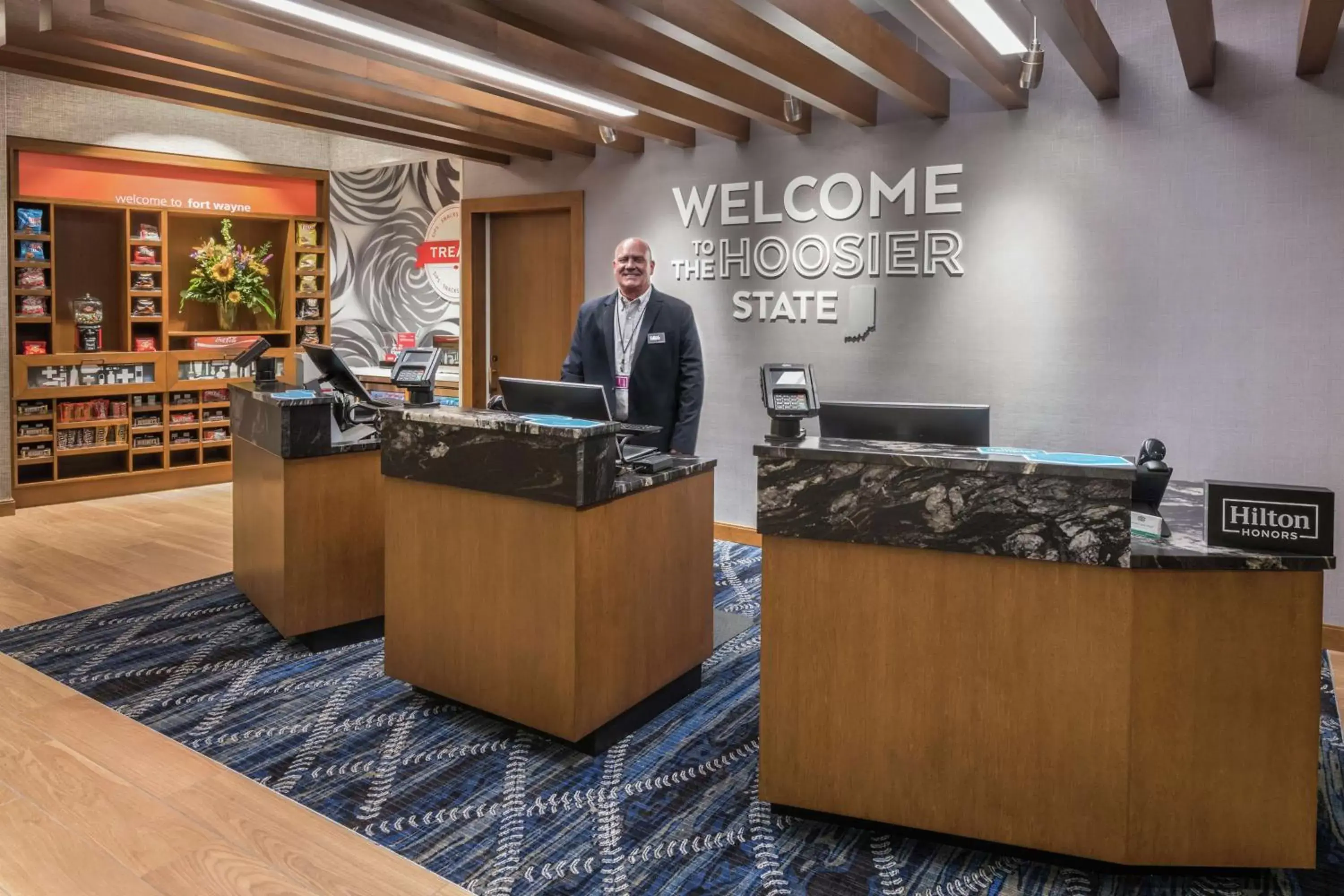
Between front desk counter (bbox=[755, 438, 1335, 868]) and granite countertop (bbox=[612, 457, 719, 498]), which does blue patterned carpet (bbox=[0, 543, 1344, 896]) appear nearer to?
front desk counter (bbox=[755, 438, 1335, 868])

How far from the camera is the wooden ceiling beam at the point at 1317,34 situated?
3.55 meters

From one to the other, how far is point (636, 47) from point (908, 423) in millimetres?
2523

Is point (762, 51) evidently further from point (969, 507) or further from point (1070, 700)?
point (1070, 700)

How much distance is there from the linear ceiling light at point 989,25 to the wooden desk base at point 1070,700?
2.43 metres

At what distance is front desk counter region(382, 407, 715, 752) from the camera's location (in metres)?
3.06

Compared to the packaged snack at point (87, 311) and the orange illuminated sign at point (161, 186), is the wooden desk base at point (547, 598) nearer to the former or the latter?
the packaged snack at point (87, 311)

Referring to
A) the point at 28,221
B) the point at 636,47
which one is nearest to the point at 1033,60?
the point at 636,47

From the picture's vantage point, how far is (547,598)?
3.11 meters

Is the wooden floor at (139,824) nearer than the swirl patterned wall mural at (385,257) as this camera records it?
Yes

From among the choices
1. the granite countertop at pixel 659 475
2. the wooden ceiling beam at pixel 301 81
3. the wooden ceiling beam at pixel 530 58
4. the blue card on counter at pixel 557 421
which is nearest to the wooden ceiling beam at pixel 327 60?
the wooden ceiling beam at pixel 301 81

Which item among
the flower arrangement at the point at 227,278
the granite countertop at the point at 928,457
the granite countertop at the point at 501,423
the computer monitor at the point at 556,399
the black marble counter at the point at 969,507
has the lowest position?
the black marble counter at the point at 969,507

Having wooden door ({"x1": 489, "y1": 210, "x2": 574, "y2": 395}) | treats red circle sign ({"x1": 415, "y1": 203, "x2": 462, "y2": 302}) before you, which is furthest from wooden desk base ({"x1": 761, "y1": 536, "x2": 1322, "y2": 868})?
treats red circle sign ({"x1": 415, "y1": 203, "x2": 462, "y2": 302})

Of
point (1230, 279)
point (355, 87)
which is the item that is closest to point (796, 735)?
point (1230, 279)

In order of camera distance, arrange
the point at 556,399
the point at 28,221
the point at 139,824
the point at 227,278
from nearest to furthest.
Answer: the point at 139,824
the point at 556,399
the point at 28,221
the point at 227,278
